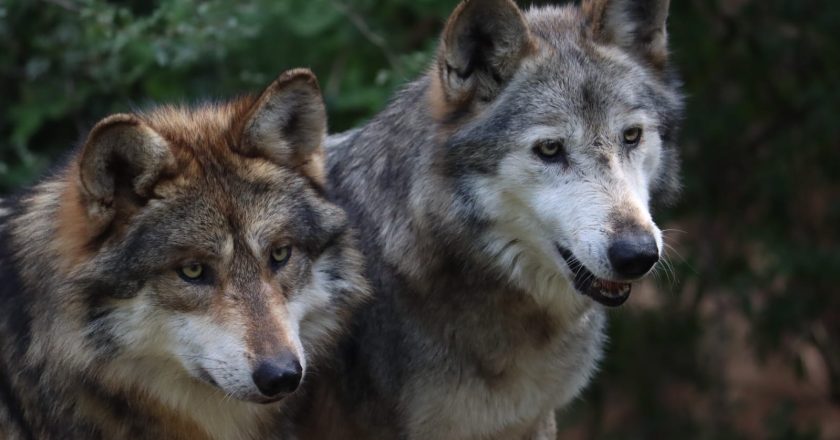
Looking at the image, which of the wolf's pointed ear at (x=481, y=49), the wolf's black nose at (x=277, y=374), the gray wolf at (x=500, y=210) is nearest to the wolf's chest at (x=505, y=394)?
the gray wolf at (x=500, y=210)

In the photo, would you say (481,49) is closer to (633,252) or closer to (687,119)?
(633,252)

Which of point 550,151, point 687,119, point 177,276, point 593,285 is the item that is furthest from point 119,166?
point 687,119

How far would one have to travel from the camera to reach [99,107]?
24.6ft

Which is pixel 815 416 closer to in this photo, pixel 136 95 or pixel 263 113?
pixel 136 95

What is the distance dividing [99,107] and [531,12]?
347 centimetres

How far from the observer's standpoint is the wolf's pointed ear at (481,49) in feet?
15.0

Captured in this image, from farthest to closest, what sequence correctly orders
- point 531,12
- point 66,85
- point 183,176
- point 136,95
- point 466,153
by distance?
point 136,95 < point 66,85 < point 531,12 < point 466,153 < point 183,176

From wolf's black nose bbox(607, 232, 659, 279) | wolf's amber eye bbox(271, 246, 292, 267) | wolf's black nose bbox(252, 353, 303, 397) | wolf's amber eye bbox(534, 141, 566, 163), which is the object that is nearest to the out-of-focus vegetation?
wolf's amber eye bbox(534, 141, 566, 163)

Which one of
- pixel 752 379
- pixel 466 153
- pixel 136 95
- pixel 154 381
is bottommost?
pixel 752 379

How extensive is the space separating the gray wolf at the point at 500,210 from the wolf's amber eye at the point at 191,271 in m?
0.91

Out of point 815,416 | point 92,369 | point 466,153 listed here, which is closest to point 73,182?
point 92,369

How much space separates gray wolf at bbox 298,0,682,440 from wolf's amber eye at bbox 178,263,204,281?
906 mm

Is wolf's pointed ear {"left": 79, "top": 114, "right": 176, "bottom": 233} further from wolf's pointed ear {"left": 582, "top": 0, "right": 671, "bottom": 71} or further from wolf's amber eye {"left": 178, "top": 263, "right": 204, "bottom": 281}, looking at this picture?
wolf's pointed ear {"left": 582, "top": 0, "right": 671, "bottom": 71}

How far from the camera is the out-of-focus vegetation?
7004 mm
